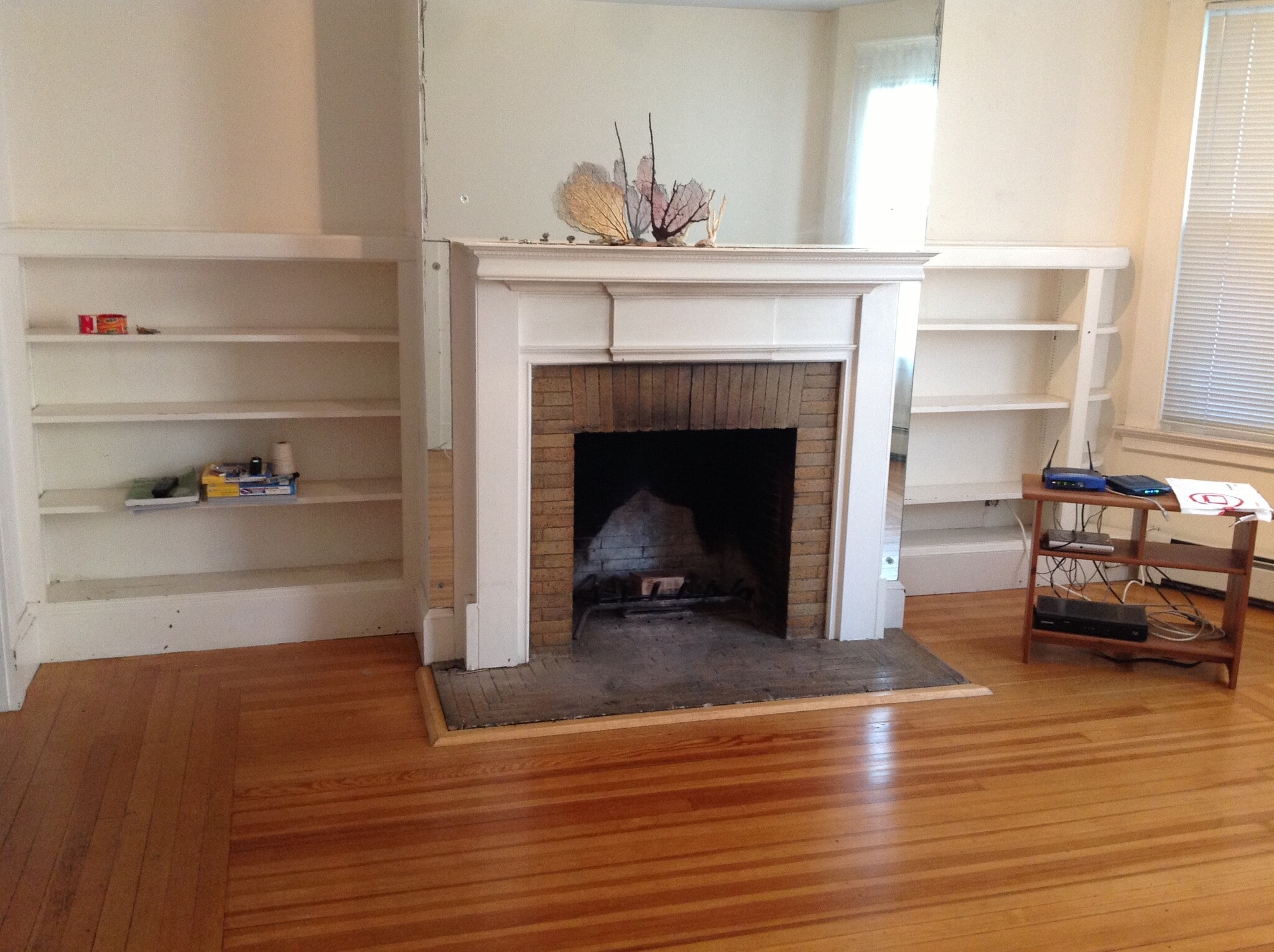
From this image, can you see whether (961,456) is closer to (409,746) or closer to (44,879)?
(409,746)

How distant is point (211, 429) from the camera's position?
164 inches

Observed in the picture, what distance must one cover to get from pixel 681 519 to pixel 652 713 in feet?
3.78

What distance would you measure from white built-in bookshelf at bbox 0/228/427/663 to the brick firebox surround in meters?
0.53

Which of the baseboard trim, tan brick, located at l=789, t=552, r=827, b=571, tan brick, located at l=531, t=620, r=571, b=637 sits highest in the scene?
tan brick, located at l=789, t=552, r=827, b=571

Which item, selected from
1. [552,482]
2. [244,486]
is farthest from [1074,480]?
[244,486]

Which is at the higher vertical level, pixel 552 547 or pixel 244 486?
pixel 244 486

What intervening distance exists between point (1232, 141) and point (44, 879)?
5066mm

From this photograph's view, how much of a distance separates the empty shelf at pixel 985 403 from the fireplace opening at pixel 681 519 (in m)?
0.75

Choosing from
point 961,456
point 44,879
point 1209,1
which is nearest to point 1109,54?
point 1209,1

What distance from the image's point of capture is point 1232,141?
15.3 feet

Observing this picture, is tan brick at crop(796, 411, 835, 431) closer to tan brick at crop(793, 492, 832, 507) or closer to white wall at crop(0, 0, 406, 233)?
tan brick at crop(793, 492, 832, 507)

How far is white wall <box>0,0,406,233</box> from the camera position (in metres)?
3.74

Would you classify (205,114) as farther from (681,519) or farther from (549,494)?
(681,519)

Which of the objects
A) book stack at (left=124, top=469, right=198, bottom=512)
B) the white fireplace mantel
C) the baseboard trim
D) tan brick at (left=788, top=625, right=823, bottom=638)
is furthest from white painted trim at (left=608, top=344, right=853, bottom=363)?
book stack at (left=124, top=469, right=198, bottom=512)
